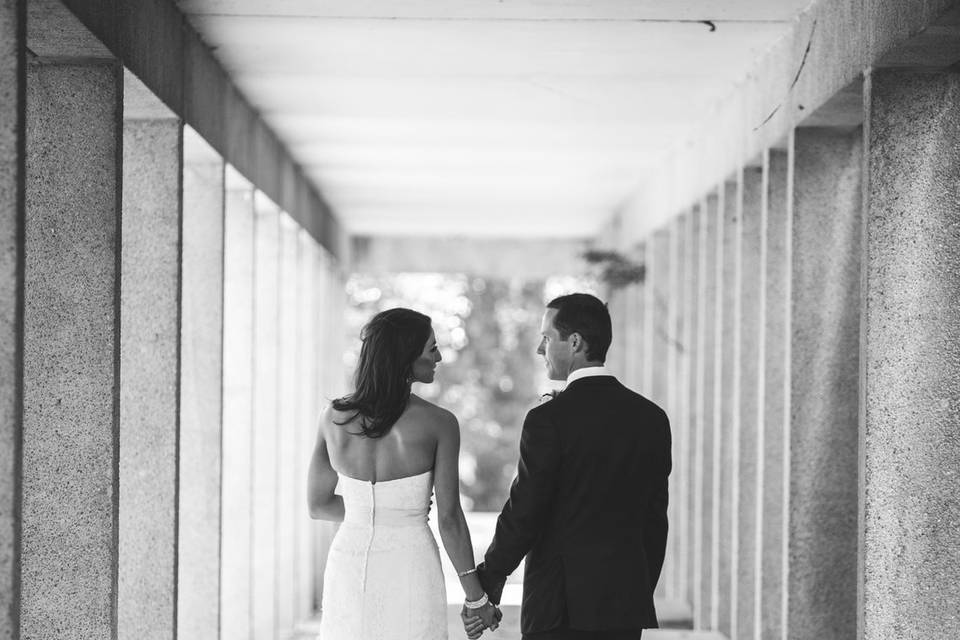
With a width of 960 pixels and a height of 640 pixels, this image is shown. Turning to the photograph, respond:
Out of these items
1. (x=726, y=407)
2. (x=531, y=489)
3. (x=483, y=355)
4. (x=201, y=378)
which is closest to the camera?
(x=531, y=489)

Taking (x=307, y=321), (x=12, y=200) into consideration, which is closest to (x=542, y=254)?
(x=307, y=321)

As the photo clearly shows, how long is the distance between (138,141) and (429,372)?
2094 mm

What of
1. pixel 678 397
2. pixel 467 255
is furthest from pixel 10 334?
pixel 467 255

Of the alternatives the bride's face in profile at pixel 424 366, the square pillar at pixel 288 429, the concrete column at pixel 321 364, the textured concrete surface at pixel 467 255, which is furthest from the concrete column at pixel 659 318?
the bride's face in profile at pixel 424 366

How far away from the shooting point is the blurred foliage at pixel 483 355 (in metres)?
27.2

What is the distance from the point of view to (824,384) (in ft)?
19.3

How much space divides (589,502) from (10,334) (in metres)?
1.78

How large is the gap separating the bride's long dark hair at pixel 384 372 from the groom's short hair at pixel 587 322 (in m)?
0.48

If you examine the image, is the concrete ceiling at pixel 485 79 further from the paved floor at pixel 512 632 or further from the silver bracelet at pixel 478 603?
the paved floor at pixel 512 632

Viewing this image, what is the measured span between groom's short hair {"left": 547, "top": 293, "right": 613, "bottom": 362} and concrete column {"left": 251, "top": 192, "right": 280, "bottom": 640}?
197 inches

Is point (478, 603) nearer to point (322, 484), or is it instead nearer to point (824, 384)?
point (322, 484)

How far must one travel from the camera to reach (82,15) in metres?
4.05

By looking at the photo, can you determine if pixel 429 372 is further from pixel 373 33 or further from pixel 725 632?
pixel 725 632

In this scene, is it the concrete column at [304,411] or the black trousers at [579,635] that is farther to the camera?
the concrete column at [304,411]
